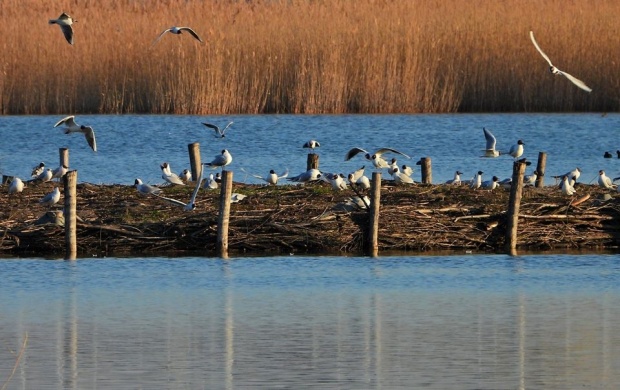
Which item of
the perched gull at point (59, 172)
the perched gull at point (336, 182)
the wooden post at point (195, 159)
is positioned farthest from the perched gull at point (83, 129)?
the perched gull at point (336, 182)

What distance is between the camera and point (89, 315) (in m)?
10.9

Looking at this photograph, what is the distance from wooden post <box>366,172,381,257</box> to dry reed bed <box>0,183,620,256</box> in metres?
0.15

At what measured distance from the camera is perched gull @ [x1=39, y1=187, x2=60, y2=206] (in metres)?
14.1

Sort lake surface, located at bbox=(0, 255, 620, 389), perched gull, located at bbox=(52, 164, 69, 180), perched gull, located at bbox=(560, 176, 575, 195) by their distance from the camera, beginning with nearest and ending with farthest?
lake surface, located at bbox=(0, 255, 620, 389) < perched gull, located at bbox=(560, 176, 575, 195) < perched gull, located at bbox=(52, 164, 69, 180)

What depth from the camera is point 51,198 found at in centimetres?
1406

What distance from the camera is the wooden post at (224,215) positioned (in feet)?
43.1

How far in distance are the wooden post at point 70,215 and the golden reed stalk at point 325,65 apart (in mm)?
12177

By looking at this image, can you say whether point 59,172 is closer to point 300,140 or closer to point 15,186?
point 15,186

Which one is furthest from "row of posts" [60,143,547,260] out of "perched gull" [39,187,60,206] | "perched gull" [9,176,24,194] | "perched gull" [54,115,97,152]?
"perched gull" [54,115,97,152]

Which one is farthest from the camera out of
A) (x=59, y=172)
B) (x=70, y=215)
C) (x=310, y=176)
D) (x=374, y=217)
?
(x=59, y=172)

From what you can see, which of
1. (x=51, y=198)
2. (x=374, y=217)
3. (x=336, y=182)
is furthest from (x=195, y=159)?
(x=374, y=217)

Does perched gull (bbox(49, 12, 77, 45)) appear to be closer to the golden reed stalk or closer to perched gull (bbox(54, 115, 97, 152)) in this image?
perched gull (bbox(54, 115, 97, 152))

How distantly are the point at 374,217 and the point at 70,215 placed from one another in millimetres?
2850

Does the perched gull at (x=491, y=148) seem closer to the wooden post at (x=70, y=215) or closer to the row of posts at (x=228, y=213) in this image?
the row of posts at (x=228, y=213)
